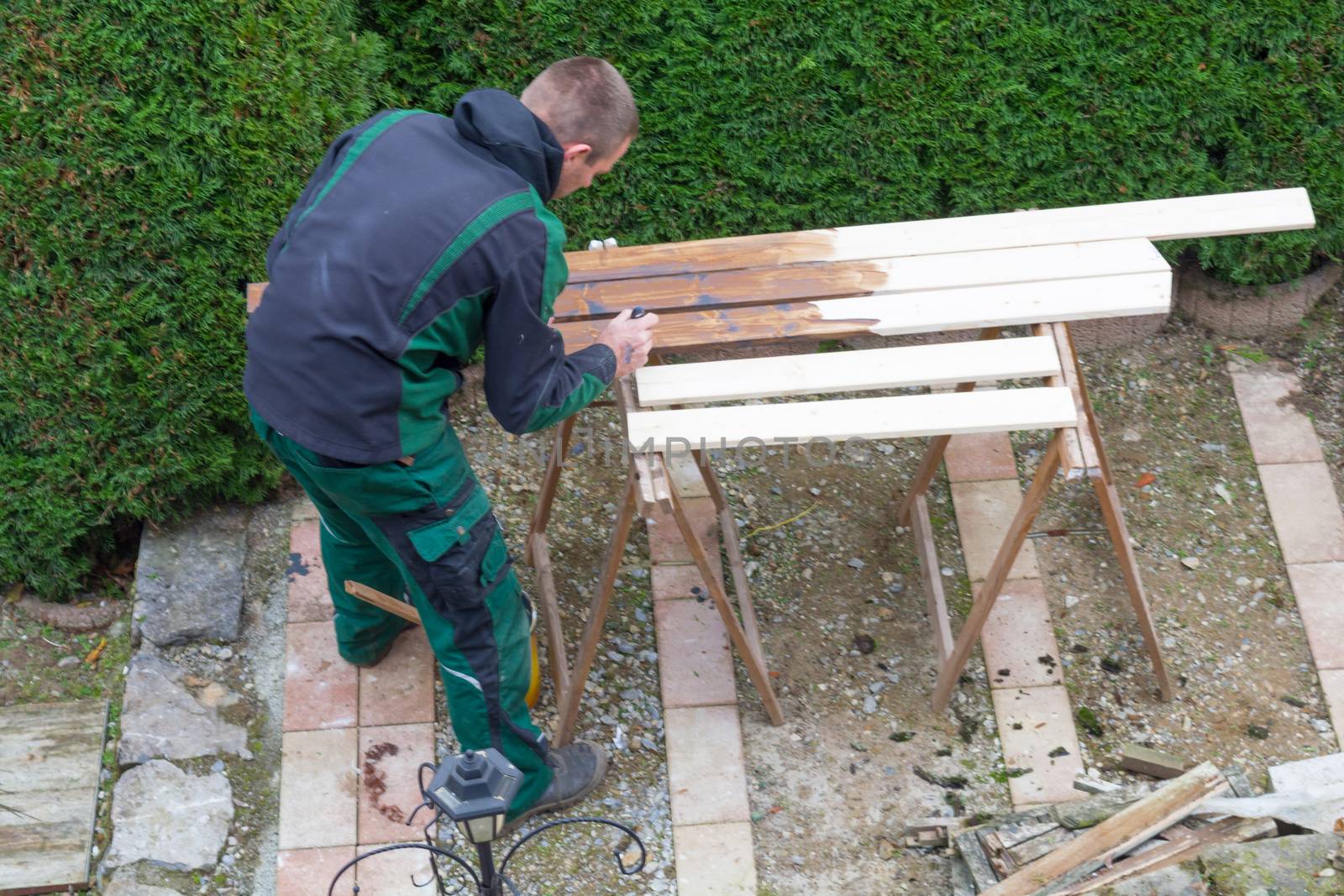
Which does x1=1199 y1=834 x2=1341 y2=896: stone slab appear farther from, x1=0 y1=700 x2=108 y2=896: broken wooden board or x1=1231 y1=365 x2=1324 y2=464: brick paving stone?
x1=0 y1=700 x2=108 y2=896: broken wooden board

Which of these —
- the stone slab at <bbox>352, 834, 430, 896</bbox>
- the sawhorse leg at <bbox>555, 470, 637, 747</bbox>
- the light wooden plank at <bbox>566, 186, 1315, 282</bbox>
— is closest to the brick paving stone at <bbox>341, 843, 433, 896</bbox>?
the stone slab at <bbox>352, 834, 430, 896</bbox>

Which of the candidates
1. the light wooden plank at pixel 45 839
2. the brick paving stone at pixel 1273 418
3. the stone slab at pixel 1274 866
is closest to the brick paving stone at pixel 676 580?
the stone slab at pixel 1274 866

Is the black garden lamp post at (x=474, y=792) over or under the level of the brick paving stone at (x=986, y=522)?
under

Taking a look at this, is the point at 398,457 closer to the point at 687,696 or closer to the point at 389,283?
the point at 389,283

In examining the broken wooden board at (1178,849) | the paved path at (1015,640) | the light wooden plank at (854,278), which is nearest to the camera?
the broken wooden board at (1178,849)

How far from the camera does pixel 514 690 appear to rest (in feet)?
12.0

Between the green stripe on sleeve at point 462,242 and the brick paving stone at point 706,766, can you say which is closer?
the green stripe on sleeve at point 462,242

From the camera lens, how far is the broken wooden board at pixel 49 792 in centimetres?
383

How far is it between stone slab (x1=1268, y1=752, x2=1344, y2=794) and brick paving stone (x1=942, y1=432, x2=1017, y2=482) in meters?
1.42

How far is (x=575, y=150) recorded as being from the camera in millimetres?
3121

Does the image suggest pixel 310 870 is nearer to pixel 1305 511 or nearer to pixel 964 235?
pixel 964 235

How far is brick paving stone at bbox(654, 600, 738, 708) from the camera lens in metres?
4.27

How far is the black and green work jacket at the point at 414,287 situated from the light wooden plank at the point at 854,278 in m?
0.52

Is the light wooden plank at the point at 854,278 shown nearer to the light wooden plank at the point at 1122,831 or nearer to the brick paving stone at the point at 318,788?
the light wooden plank at the point at 1122,831
